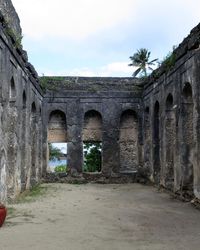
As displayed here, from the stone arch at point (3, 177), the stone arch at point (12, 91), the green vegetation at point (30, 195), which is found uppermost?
the stone arch at point (12, 91)

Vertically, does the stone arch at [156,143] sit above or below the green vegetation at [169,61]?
below

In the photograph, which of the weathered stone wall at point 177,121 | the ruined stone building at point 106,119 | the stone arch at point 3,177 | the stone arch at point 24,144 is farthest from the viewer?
the stone arch at point 24,144

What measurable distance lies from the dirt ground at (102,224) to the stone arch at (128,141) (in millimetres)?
6209

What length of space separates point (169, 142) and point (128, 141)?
483cm

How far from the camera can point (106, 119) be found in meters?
18.2

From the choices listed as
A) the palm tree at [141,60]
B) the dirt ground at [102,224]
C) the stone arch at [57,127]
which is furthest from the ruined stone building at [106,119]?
the palm tree at [141,60]

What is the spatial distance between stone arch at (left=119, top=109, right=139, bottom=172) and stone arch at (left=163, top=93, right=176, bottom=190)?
4.60 metres

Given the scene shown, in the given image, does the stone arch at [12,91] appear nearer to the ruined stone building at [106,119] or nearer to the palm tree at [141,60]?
the ruined stone building at [106,119]

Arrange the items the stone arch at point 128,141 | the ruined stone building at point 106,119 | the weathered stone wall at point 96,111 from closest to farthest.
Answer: the ruined stone building at point 106,119, the weathered stone wall at point 96,111, the stone arch at point 128,141

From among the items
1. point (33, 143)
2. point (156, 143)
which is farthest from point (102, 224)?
point (33, 143)

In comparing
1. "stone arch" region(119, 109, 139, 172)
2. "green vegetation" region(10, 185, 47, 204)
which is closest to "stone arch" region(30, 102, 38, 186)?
"green vegetation" region(10, 185, 47, 204)

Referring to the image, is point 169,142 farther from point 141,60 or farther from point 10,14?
point 141,60

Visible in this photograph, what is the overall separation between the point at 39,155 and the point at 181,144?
23.5 feet

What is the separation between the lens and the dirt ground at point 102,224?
6215 mm
